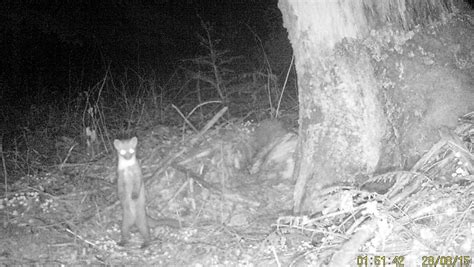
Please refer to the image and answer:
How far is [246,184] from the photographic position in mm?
5754

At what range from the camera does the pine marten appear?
5016mm

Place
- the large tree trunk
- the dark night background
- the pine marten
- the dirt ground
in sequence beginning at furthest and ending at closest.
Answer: the dark night background < the pine marten < the large tree trunk < the dirt ground

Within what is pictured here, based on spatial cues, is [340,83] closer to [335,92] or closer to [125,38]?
[335,92]

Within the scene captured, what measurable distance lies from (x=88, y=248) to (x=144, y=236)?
556mm

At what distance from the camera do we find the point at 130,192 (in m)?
5.15

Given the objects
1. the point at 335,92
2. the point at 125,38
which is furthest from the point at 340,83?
the point at 125,38

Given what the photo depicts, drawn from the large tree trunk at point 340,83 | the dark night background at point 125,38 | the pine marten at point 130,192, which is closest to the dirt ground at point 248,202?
the pine marten at point 130,192

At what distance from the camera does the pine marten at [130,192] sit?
5016mm

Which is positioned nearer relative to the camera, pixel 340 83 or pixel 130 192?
pixel 340 83

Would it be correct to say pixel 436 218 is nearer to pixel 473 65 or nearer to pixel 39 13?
pixel 473 65

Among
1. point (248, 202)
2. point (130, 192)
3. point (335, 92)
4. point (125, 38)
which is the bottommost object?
point (248, 202)

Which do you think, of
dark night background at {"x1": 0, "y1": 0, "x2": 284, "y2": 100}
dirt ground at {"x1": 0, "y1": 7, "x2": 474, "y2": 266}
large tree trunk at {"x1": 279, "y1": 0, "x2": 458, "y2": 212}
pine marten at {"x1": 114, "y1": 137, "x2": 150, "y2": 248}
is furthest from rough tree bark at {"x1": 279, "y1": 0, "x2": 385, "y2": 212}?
dark night background at {"x1": 0, "y1": 0, "x2": 284, "y2": 100}

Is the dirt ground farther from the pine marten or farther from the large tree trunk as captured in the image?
the large tree trunk

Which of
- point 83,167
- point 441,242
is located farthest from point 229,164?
point 441,242
